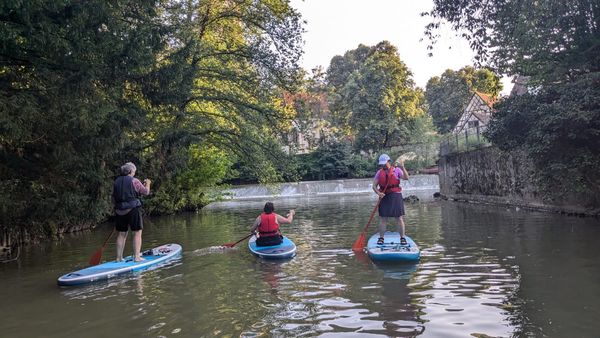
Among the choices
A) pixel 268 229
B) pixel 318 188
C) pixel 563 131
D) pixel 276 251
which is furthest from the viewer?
pixel 318 188

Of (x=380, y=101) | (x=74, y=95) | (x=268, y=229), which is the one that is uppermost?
(x=380, y=101)

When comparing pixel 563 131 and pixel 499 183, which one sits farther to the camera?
pixel 499 183

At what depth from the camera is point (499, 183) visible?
19.7 m

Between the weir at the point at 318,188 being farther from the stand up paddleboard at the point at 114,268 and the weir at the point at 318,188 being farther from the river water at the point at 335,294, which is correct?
the stand up paddleboard at the point at 114,268

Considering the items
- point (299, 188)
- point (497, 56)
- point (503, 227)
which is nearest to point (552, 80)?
point (497, 56)

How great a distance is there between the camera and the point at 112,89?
9312mm

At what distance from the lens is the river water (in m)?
5.19

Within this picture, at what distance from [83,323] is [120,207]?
130 inches

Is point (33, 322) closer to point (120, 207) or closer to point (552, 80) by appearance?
point (120, 207)

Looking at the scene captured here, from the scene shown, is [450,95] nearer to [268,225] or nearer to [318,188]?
[318,188]

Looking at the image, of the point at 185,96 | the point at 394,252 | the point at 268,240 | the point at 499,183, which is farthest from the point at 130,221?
the point at 499,183

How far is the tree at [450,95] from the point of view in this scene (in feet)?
196

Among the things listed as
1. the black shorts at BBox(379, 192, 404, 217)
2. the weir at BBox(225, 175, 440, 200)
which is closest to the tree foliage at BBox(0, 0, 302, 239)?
the black shorts at BBox(379, 192, 404, 217)

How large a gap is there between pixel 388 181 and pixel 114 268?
5207mm
